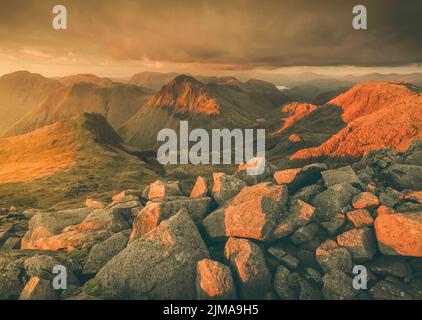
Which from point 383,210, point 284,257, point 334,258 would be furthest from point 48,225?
point 383,210

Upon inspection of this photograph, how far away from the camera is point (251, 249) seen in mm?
19938

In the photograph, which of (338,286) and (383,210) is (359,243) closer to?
(383,210)

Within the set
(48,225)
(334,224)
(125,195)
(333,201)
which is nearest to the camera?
(334,224)

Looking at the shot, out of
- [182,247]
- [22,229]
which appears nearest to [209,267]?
[182,247]

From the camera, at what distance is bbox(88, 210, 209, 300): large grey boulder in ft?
60.0

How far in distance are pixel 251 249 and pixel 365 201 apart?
8910 millimetres

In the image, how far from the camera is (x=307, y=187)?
988 inches

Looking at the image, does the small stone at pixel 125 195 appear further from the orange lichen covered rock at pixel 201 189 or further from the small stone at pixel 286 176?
the small stone at pixel 286 176

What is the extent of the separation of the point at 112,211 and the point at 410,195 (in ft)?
73.2

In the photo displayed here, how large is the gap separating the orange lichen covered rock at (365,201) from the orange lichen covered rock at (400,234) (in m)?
1.91

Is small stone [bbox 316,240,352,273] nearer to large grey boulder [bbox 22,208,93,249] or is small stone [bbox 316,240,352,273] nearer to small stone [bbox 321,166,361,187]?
small stone [bbox 321,166,361,187]

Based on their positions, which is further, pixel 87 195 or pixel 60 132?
pixel 60 132

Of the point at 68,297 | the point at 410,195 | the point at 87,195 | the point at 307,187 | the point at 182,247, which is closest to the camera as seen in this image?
the point at 68,297

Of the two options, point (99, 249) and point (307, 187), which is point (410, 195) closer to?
point (307, 187)
